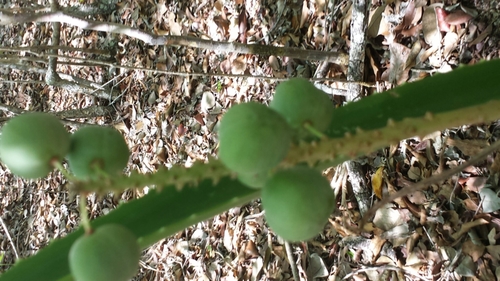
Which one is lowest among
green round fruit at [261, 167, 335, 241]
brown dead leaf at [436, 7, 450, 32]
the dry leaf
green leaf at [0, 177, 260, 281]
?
the dry leaf

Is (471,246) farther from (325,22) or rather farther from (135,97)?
(135,97)

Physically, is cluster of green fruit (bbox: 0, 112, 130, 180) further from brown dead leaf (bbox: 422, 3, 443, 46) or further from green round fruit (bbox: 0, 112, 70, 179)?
brown dead leaf (bbox: 422, 3, 443, 46)

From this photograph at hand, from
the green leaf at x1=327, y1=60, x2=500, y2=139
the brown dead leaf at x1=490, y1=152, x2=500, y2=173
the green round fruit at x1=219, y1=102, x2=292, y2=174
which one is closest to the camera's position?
the green round fruit at x1=219, y1=102, x2=292, y2=174

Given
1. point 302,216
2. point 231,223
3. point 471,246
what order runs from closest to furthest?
point 302,216, point 471,246, point 231,223

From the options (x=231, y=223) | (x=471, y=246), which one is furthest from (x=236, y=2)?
(x=471, y=246)

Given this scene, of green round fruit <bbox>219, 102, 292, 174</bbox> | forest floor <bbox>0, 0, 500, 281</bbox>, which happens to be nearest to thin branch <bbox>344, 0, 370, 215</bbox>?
forest floor <bbox>0, 0, 500, 281</bbox>
